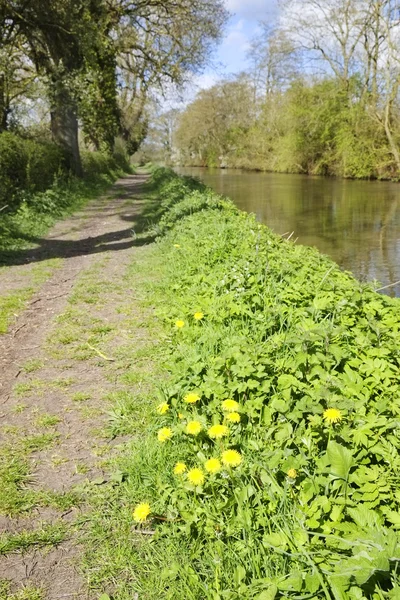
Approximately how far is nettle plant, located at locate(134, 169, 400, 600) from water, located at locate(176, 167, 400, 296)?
6.60 ft

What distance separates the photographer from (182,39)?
21234 millimetres

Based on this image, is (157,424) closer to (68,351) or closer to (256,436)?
(256,436)

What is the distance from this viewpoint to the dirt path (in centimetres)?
218

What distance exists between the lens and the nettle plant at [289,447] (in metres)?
1.69

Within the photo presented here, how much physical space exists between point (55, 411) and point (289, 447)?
187cm

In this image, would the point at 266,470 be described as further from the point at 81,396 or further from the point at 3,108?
the point at 3,108

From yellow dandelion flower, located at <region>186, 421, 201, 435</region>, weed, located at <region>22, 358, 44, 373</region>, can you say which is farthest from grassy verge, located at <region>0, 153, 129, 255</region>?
yellow dandelion flower, located at <region>186, 421, 201, 435</region>

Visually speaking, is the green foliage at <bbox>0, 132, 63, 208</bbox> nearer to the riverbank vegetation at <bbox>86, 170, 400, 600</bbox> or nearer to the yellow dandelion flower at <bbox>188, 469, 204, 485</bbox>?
the riverbank vegetation at <bbox>86, 170, 400, 600</bbox>

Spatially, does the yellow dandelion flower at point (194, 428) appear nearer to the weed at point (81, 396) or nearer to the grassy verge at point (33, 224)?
the weed at point (81, 396)

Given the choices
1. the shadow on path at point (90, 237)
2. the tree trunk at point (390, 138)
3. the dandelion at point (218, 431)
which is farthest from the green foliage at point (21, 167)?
the tree trunk at point (390, 138)

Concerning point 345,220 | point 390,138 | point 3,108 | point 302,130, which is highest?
point 302,130

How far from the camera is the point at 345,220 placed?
1459 cm

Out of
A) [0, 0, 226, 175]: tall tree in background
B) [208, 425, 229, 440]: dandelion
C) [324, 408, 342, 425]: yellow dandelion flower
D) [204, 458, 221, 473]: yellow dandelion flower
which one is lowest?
[204, 458, 221, 473]: yellow dandelion flower

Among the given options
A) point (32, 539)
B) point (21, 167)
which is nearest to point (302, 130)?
point (21, 167)
